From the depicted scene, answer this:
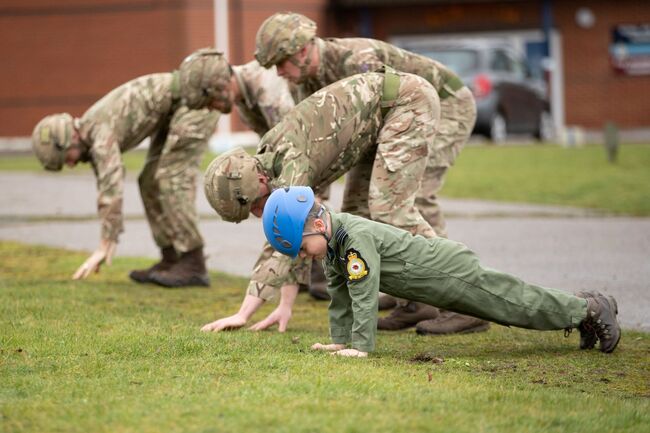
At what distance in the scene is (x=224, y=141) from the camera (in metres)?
28.0

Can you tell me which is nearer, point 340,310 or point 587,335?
point 340,310

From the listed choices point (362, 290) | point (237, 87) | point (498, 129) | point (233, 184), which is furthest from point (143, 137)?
point (498, 129)

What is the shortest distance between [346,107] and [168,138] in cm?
270

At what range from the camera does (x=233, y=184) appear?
655 centimetres

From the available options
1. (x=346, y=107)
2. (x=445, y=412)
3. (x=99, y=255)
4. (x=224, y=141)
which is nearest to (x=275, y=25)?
(x=346, y=107)

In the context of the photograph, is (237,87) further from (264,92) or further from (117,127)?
(117,127)

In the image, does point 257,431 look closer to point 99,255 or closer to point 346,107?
point 346,107

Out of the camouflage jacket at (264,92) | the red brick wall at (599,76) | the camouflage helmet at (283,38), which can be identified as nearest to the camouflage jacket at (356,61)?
the camouflage helmet at (283,38)

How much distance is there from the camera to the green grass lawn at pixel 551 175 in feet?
52.5

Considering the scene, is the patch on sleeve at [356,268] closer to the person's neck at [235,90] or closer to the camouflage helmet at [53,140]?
the person's neck at [235,90]

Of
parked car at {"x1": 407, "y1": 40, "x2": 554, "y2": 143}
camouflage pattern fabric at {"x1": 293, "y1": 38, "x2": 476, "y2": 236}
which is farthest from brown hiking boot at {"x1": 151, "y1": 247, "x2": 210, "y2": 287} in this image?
parked car at {"x1": 407, "y1": 40, "x2": 554, "y2": 143}

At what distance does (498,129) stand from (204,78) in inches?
815

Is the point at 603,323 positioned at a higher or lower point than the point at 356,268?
lower

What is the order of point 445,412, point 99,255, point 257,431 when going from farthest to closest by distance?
point 99,255
point 445,412
point 257,431
